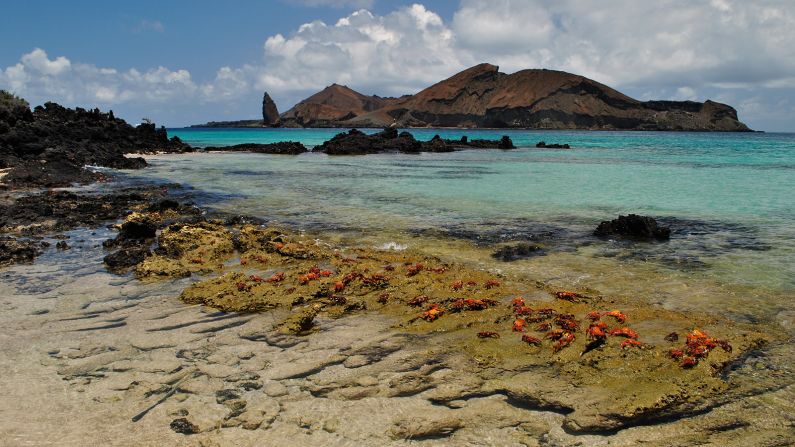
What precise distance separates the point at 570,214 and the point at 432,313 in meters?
12.2

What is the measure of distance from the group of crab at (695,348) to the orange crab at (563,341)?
4.20 feet

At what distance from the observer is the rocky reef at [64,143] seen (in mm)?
26766

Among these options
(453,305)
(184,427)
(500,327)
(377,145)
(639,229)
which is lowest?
(184,427)

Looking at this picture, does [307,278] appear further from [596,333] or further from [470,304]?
[596,333]

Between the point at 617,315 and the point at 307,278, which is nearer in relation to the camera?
the point at 617,315

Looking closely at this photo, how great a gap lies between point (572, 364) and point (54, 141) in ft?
143

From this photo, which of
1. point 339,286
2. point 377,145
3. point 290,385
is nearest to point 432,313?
point 339,286

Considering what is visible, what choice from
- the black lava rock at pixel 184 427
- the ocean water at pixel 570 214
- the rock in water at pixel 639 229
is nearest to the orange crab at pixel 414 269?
the ocean water at pixel 570 214

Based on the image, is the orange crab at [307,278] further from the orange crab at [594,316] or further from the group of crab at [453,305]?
the orange crab at [594,316]

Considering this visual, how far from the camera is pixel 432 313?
801 cm

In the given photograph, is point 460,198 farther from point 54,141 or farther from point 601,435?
point 54,141

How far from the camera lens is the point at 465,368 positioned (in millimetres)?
6297

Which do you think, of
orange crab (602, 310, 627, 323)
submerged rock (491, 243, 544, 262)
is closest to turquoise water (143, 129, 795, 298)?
submerged rock (491, 243, 544, 262)

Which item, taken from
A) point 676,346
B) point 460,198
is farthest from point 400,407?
point 460,198
